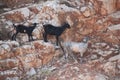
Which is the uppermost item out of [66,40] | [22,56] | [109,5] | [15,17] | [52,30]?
[109,5]

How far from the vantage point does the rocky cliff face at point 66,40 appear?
12.8 metres

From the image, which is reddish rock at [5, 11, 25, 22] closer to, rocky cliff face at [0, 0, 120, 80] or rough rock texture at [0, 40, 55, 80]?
rocky cliff face at [0, 0, 120, 80]

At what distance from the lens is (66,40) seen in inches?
562

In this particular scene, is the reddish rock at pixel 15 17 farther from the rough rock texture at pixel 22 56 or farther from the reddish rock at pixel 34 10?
the rough rock texture at pixel 22 56

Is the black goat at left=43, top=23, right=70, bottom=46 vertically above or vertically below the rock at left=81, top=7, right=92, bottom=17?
below

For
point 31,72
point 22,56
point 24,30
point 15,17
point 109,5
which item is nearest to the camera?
point 31,72

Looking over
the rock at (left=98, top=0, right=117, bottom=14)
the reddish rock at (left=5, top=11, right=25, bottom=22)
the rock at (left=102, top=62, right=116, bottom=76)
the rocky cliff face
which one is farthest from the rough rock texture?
the rock at (left=98, top=0, right=117, bottom=14)

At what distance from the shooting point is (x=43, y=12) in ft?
48.3

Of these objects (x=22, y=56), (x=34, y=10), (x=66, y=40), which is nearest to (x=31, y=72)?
(x=22, y=56)

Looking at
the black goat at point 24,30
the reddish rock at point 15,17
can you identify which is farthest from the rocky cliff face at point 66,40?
the black goat at point 24,30

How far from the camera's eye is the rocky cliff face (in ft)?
42.1

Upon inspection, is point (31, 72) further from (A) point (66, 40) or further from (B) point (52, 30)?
(A) point (66, 40)

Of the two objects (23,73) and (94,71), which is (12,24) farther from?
(94,71)

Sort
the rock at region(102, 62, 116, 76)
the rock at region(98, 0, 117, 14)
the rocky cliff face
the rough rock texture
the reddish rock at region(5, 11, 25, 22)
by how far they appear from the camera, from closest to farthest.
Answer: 1. the rock at region(102, 62, 116, 76)
2. the rocky cliff face
3. the rough rock texture
4. the reddish rock at region(5, 11, 25, 22)
5. the rock at region(98, 0, 117, 14)
